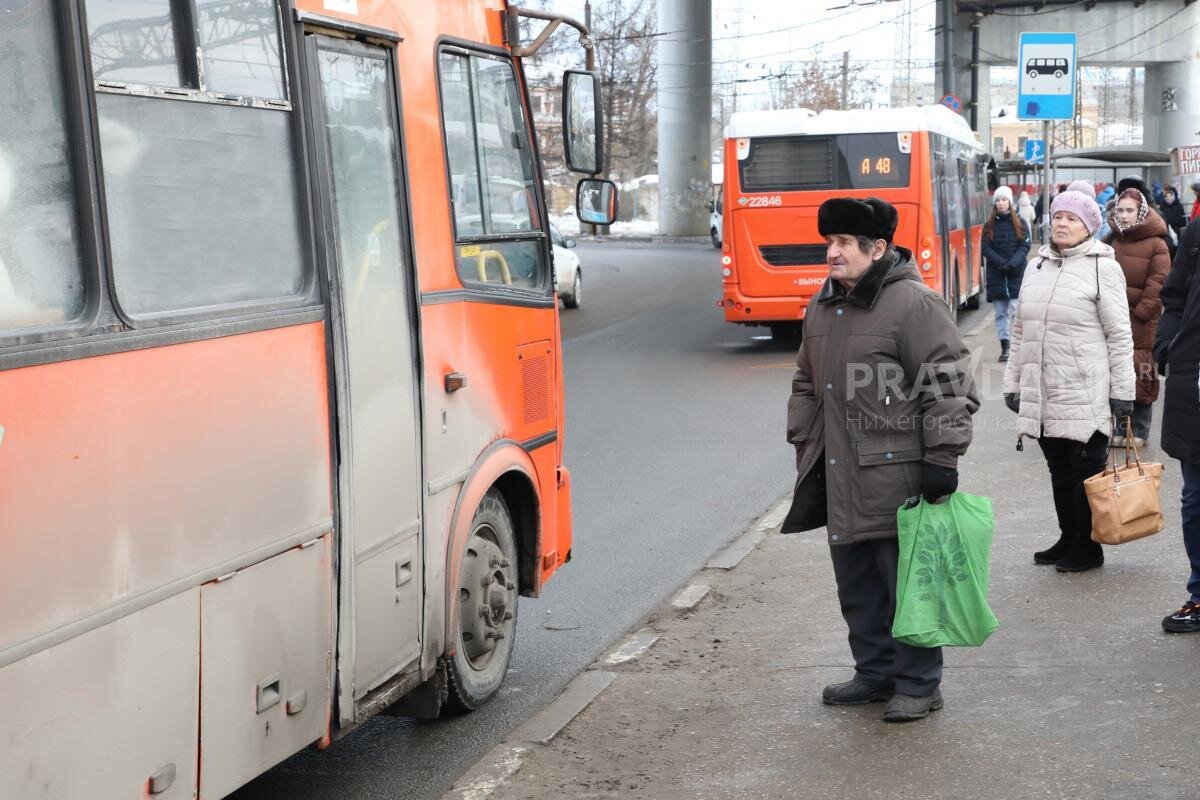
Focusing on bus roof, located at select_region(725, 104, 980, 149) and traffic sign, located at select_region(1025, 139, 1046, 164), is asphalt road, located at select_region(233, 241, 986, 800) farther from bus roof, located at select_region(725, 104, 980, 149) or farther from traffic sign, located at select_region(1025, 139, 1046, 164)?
traffic sign, located at select_region(1025, 139, 1046, 164)

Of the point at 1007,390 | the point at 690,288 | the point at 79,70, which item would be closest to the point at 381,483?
the point at 79,70

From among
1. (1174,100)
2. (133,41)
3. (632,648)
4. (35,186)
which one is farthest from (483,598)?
(1174,100)

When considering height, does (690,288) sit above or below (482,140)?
below

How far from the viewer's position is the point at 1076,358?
7043mm

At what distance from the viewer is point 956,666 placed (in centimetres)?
591

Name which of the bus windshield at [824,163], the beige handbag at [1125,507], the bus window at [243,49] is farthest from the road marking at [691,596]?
the bus windshield at [824,163]

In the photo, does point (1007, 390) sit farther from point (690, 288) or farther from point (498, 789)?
point (690, 288)

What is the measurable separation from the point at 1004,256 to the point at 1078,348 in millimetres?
8756

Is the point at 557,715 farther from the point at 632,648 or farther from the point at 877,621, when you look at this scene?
the point at 877,621

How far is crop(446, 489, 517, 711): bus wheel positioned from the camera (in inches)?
210

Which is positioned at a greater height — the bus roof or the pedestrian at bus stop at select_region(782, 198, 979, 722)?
the bus roof

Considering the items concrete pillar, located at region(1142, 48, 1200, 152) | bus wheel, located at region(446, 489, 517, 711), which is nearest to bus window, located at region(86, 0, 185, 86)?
bus wheel, located at region(446, 489, 517, 711)

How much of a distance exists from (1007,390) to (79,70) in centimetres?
520

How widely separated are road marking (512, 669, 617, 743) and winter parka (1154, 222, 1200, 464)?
246 cm
